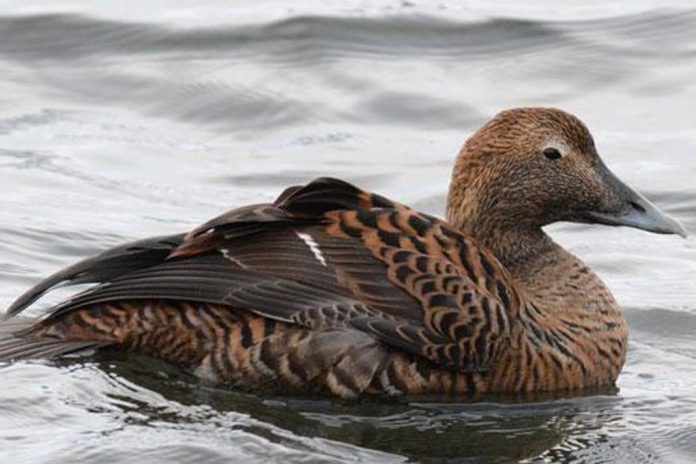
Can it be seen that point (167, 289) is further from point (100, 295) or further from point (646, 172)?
point (646, 172)

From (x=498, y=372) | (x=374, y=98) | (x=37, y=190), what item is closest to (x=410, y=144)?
(x=374, y=98)

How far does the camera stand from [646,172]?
12.4 meters

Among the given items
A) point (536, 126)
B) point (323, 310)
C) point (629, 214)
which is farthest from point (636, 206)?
point (323, 310)

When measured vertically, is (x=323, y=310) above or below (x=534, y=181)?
below

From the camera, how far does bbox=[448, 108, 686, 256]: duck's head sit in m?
8.56

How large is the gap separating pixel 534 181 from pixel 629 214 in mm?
482

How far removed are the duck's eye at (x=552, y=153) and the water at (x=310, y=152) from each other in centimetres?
97

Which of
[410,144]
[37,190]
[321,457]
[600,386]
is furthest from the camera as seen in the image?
[410,144]

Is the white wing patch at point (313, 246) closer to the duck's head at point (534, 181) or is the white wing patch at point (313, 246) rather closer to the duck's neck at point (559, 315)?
the duck's neck at point (559, 315)

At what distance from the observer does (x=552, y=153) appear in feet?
28.3

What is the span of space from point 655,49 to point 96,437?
823 centimetres

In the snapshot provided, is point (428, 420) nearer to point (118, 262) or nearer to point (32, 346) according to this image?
point (118, 262)

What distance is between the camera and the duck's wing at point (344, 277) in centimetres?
779

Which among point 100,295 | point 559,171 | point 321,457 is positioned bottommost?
point 321,457
